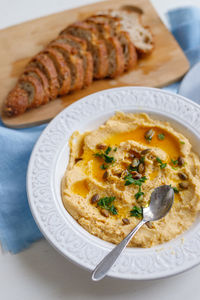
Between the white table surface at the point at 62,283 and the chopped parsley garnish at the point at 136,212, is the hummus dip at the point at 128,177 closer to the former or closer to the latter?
the chopped parsley garnish at the point at 136,212

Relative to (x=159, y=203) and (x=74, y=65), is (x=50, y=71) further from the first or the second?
(x=159, y=203)

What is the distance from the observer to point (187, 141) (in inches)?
157

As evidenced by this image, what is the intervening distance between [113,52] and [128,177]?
2226 millimetres

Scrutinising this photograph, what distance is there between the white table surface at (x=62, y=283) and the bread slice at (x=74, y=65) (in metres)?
2.29

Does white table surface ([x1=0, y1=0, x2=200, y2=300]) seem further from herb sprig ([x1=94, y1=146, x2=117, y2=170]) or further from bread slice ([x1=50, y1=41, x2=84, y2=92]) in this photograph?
bread slice ([x1=50, y1=41, x2=84, y2=92])

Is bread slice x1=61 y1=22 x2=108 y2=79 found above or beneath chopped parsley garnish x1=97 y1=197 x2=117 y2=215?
above

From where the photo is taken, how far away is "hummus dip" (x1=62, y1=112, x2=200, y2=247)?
3.43m

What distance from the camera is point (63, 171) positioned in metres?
3.98

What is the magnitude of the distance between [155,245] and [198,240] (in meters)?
0.40

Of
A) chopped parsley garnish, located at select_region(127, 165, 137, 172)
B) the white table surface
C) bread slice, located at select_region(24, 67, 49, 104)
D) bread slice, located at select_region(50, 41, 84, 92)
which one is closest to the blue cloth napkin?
the white table surface

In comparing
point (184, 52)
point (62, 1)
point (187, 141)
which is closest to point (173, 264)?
point (187, 141)

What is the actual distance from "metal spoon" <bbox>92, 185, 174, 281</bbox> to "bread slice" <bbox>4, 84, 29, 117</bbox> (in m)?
2.26

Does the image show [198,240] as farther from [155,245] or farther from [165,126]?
[165,126]

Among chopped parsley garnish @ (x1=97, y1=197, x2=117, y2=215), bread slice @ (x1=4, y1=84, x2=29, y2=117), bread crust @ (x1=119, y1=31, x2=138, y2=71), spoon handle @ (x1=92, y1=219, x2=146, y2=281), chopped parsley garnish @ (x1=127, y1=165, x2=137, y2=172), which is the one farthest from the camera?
Answer: bread crust @ (x1=119, y1=31, x2=138, y2=71)
